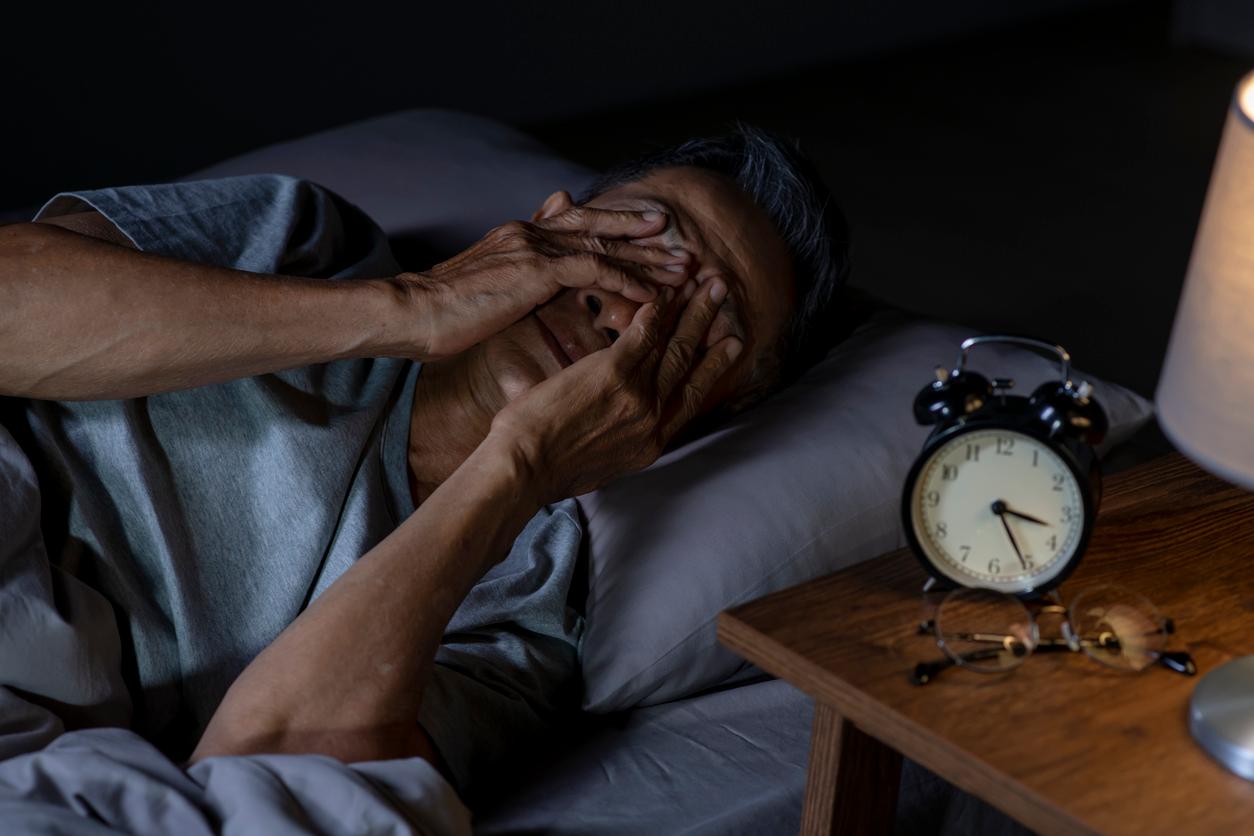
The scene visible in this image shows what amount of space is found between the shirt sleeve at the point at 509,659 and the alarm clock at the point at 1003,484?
52 cm

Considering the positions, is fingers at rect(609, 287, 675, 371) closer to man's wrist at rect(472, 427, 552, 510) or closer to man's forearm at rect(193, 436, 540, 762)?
man's wrist at rect(472, 427, 552, 510)

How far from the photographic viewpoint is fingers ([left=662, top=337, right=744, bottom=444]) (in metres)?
1.73

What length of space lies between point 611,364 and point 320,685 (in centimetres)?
48

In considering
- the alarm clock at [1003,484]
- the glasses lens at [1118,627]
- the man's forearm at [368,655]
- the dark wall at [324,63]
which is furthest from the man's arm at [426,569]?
the dark wall at [324,63]

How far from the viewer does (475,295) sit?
1.63 meters

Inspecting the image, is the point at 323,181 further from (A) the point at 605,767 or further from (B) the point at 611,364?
(A) the point at 605,767

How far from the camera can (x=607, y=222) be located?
5.67 feet

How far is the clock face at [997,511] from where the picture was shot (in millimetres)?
1226

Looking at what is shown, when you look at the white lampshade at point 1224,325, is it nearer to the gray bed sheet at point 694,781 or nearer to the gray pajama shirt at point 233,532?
the gray bed sheet at point 694,781

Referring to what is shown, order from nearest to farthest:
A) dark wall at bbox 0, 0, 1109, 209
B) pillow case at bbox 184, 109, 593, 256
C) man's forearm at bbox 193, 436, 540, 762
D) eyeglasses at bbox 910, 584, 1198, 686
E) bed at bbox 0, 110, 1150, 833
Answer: eyeglasses at bbox 910, 584, 1198, 686, man's forearm at bbox 193, 436, 540, 762, bed at bbox 0, 110, 1150, 833, pillow case at bbox 184, 109, 593, 256, dark wall at bbox 0, 0, 1109, 209

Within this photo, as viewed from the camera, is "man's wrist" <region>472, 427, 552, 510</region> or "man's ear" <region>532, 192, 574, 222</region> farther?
"man's ear" <region>532, 192, 574, 222</region>

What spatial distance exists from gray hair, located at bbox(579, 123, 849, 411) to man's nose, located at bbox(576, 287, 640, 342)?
247mm

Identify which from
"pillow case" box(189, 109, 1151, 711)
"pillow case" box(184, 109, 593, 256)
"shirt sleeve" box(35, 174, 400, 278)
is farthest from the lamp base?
"pillow case" box(184, 109, 593, 256)

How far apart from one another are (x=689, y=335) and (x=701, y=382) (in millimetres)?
61
